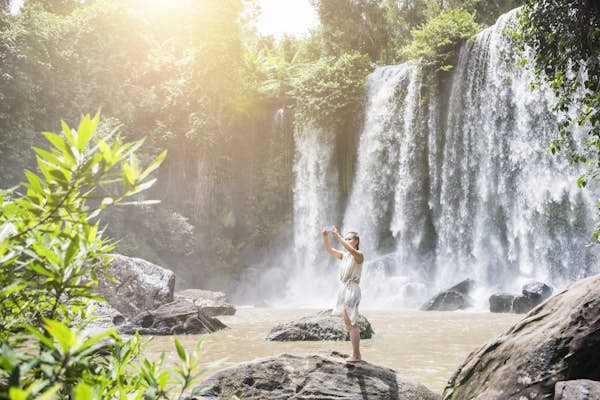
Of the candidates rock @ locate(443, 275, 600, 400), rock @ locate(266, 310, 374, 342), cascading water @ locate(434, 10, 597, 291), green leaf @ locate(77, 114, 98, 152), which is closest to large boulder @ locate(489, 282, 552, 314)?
cascading water @ locate(434, 10, 597, 291)

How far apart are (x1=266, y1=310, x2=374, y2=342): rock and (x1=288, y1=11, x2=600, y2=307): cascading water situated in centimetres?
813

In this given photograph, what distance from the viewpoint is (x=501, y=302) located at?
12148 mm

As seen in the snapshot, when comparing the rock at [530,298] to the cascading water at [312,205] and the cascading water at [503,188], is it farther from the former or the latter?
the cascading water at [312,205]

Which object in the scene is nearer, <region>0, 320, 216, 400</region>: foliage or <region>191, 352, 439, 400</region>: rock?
<region>0, 320, 216, 400</region>: foliage

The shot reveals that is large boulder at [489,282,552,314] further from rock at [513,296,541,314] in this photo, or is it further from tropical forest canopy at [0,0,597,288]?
tropical forest canopy at [0,0,597,288]

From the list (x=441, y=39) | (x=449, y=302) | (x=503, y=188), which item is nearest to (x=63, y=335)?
(x=449, y=302)

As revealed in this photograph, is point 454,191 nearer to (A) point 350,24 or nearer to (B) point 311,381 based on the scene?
(A) point 350,24

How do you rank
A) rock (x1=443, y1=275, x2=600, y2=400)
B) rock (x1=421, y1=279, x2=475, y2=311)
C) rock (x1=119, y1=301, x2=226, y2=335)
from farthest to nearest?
rock (x1=421, y1=279, x2=475, y2=311), rock (x1=119, y1=301, x2=226, y2=335), rock (x1=443, y1=275, x2=600, y2=400)

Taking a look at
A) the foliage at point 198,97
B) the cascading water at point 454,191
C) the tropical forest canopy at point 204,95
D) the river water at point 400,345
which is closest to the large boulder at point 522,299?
the river water at point 400,345

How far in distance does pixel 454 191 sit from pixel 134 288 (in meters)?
13.1

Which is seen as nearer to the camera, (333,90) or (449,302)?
(449,302)

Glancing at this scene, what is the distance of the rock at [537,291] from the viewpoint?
1181 cm

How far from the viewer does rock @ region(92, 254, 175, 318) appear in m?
11.3

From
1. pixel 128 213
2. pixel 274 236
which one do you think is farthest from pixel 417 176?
pixel 128 213
